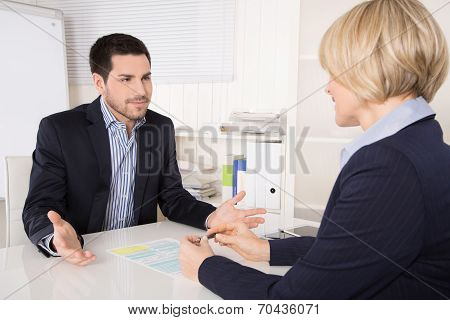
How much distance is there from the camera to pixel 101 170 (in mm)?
1666

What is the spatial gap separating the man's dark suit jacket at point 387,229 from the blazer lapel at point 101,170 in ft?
3.30

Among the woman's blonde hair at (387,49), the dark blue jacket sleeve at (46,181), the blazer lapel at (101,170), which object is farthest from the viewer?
the blazer lapel at (101,170)

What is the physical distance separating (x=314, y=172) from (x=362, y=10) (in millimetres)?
1452

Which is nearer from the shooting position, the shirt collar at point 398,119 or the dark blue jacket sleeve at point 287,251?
the shirt collar at point 398,119

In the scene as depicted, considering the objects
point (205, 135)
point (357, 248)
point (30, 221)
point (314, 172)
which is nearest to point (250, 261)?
point (357, 248)

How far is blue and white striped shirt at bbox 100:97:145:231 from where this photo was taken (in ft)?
5.72

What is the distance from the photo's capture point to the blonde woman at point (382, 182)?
728mm

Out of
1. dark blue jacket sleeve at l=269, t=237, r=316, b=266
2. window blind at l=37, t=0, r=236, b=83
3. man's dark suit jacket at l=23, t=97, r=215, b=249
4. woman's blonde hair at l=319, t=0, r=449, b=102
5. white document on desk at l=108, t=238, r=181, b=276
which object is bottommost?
white document on desk at l=108, t=238, r=181, b=276

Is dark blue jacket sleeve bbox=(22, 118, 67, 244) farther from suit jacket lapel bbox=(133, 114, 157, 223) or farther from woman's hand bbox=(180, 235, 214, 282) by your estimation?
woman's hand bbox=(180, 235, 214, 282)

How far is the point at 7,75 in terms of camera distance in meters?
2.81

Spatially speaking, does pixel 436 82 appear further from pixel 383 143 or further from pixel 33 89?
pixel 33 89

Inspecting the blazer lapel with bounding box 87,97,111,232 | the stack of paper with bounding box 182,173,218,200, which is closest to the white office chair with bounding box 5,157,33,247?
the blazer lapel with bounding box 87,97,111,232

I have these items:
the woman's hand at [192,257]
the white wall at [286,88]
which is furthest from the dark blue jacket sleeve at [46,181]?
the white wall at [286,88]

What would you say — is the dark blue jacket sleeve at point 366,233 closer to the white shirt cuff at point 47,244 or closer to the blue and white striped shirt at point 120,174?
the white shirt cuff at point 47,244
